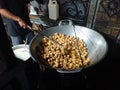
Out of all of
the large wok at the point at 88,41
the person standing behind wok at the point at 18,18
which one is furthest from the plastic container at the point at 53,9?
the large wok at the point at 88,41

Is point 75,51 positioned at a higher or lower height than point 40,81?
higher

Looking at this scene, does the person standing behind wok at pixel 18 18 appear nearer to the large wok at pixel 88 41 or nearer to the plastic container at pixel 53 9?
the large wok at pixel 88 41

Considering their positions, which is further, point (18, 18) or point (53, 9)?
point (53, 9)

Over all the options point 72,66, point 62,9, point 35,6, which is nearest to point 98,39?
point 72,66

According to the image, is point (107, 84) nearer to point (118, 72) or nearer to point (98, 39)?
point (118, 72)

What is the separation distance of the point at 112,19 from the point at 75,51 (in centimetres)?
78

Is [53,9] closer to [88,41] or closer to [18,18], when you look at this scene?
[18,18]

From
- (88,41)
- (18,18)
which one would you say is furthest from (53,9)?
(88,41)

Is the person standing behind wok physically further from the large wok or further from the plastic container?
the plastic container

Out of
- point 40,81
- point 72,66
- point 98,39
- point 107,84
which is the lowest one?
point 107,84

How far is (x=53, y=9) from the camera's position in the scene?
2.37 meters

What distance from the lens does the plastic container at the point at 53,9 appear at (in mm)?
2326

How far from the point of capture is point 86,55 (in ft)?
5.26

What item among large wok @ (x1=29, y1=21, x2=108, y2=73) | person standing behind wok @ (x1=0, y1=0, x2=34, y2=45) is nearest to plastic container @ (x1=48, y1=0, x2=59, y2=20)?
person standing behind wok @ (x1=0, y1=0, x2=34, y2=45)
